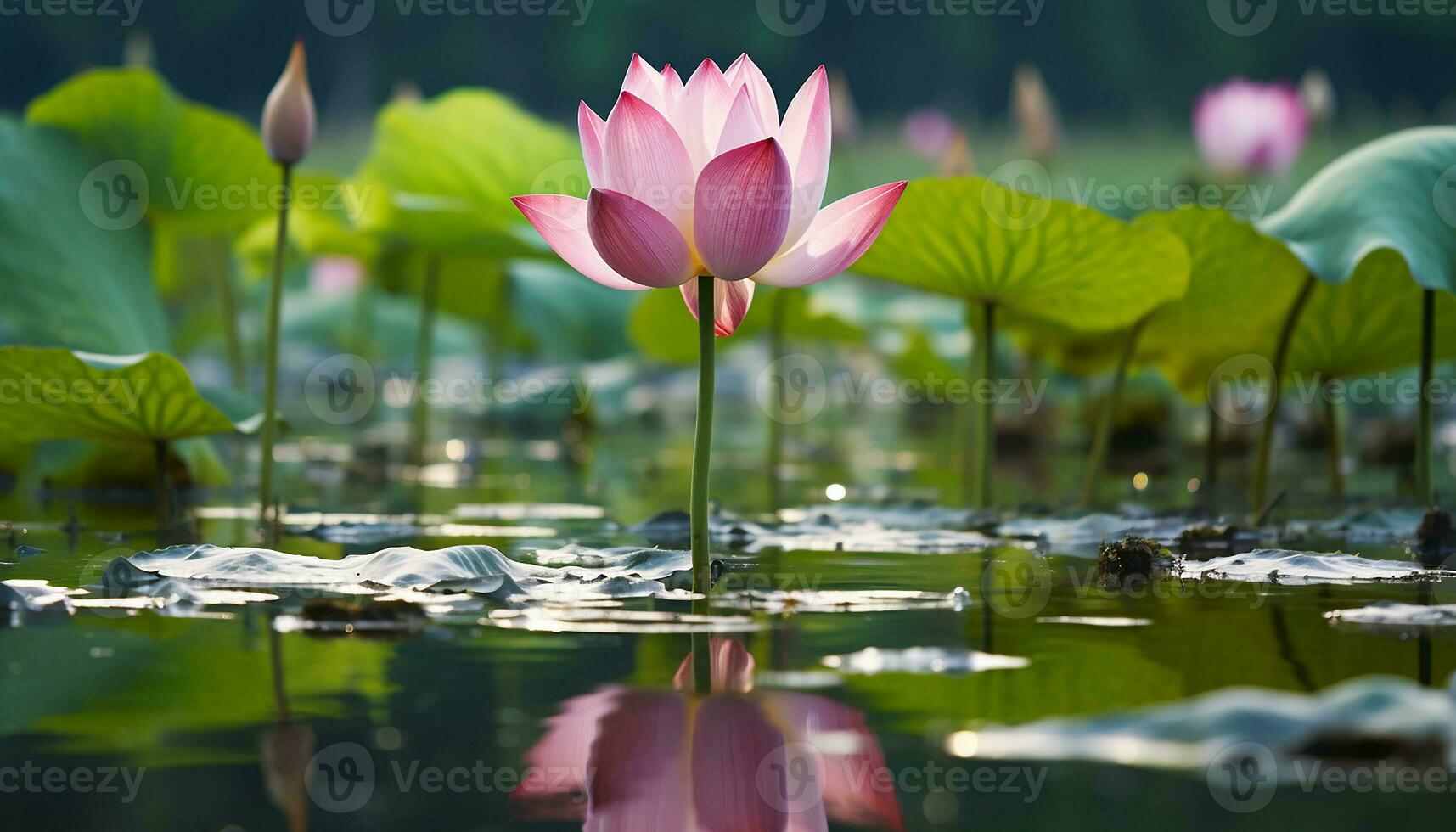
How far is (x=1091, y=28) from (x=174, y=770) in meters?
21.3

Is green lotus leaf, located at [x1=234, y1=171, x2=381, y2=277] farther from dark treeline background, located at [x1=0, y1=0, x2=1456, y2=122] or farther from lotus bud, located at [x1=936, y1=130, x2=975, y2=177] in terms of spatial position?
dark treeline background, located at [x1=0, y1=0, x2=1456, y2=122]

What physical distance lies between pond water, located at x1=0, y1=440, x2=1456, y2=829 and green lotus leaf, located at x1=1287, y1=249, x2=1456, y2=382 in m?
0.68

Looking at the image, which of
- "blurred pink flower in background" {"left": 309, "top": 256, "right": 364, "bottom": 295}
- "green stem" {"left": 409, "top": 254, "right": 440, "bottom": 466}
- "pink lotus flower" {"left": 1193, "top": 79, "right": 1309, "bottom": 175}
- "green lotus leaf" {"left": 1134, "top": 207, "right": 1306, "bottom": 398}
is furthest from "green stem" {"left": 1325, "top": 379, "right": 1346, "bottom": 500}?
"blurred pink flower in background" {"left": 309, "top": 256, "right": 364, "bottom": 295}

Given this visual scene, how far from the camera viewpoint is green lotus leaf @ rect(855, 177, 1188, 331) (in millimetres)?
2076

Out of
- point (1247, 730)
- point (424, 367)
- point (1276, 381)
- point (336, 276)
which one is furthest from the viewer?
point (336, 276)

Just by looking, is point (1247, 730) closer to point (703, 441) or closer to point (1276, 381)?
point (703, 441)

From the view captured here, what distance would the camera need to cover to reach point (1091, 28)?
20500 millimetres

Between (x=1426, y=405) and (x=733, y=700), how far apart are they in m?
1.50

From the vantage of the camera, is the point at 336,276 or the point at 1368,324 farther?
the point at 336,276

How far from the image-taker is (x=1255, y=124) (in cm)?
389

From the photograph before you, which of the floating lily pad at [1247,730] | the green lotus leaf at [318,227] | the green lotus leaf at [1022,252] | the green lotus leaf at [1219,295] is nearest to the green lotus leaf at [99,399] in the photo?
the green lotus leaf at [318,227]

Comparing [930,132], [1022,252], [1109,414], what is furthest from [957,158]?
[930,132]

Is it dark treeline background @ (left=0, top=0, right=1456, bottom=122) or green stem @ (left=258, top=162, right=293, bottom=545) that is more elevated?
dark treeline background @ (left=0, top=0, right=1456, bottom=122)

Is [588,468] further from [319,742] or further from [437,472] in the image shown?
[319,742]
